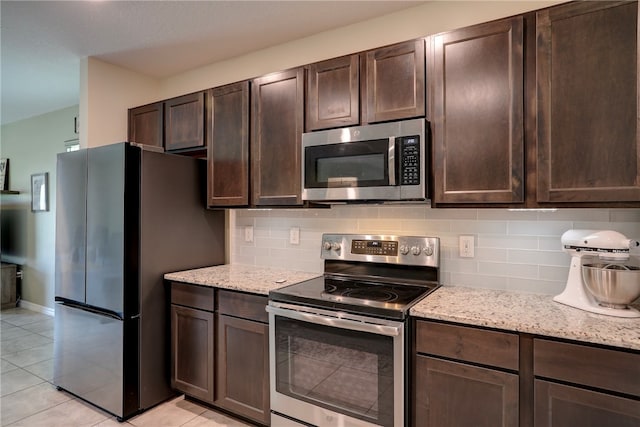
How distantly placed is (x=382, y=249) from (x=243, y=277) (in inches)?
36.9

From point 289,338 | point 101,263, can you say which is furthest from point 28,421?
point 289,338

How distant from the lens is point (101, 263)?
8.06 feet

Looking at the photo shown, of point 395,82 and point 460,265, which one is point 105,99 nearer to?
point 395,82

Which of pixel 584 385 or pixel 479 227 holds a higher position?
pixel 479 227

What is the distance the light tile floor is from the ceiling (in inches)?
102

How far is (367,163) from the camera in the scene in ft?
6.63

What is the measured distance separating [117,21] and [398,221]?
90.0 inches

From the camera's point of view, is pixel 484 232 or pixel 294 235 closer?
pixel 484 232

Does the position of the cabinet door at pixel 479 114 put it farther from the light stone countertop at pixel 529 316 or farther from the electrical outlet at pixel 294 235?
the electrical outlet at pixel 294 235

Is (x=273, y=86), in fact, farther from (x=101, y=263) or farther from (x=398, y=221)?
(x=101, y=263)

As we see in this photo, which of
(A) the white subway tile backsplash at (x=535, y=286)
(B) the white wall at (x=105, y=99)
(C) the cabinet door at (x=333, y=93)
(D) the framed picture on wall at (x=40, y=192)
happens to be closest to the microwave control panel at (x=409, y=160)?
(C) the cabinet door at (x=333, y=93)

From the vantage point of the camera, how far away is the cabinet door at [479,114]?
1.71 metres

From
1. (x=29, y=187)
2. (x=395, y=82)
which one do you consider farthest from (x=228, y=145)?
(x=29, y=187)

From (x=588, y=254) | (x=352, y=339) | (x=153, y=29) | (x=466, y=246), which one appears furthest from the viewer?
(x=153, y=29)
